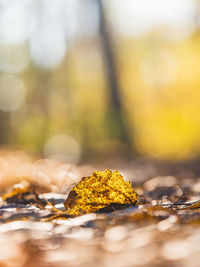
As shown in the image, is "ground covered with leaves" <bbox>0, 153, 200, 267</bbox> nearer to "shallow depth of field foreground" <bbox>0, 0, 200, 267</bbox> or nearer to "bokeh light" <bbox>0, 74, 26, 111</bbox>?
"shallow depth of field foreground" <bbox>0, 0, 200, 267</bbox>

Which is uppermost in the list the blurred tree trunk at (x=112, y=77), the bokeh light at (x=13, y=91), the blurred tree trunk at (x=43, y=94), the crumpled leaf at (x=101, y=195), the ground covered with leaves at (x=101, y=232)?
the bokeh light at (x=13, y=91)

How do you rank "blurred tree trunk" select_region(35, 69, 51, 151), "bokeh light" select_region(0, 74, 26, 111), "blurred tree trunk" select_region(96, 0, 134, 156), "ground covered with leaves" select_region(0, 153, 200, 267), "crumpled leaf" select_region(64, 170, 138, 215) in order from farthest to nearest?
"bokeh light" select_region(0, 74, 26, 111)
"blurred tree trunk" select_region(35, 69, 51, 151)
"blurred tree trunk" select_region(96, 0, 134, 156)
"crumpled leaf" select_region(64, 170, 138, 215)
"ground covered with leaves" select_region(0, 153, 200, 267)

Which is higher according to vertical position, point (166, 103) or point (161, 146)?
point (166, 103)

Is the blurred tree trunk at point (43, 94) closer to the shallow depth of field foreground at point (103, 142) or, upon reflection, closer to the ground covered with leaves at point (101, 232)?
the shallow depth of field foreground at point (103, 142)

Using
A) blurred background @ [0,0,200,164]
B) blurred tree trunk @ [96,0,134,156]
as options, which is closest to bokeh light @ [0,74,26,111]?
blurred background @ [0,0,200,164]

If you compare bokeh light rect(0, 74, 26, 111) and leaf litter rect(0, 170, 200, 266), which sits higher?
bokeh light rect(0, 74, 26, 111)

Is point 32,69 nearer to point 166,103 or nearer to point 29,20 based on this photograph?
point 29,20

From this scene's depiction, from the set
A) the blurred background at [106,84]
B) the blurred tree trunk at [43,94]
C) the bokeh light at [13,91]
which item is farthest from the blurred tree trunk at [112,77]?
the bokeh light at [13,91]

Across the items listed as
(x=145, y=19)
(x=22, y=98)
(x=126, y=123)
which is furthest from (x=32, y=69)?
(x=126, y=123)

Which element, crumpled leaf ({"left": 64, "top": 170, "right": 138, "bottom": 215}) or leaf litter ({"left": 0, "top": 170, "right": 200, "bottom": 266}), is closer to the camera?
leaf litter ({"left": 0, "top": 170, "right": 200, "bottom": 266})
